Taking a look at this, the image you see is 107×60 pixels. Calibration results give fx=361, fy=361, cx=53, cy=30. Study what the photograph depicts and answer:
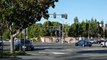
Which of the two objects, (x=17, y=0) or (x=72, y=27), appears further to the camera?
(x=72, y=27)

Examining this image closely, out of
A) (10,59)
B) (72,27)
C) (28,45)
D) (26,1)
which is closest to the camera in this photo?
(10,59)

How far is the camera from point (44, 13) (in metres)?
33.7

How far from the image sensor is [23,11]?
3291 cm

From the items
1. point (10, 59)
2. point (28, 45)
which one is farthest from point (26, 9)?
point (28, 45)

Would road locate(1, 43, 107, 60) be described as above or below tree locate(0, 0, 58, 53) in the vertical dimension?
below

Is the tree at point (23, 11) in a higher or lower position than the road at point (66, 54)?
higher

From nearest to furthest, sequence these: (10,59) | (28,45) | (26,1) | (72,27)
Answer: (10,59), (26,1), (28,45), (72,27)

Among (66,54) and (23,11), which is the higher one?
(23,11)

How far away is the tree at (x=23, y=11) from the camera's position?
105ft

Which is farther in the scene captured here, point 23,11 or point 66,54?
point 66,54

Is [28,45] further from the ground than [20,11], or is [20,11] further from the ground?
[20,11]

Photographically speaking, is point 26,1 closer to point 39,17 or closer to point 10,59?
point 39,17

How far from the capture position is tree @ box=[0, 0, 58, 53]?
32.0 meters

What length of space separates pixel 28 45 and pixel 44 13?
54.0 ft
